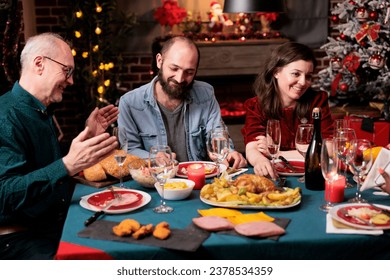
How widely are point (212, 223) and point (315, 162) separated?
0.64 m

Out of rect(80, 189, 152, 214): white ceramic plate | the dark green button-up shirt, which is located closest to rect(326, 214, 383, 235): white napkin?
rect(80, 189, 152, 214): white ceramic plate

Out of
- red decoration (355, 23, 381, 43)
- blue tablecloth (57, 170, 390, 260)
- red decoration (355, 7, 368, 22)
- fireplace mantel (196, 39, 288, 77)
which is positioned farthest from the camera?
fireplace mantel (196, 39, 288, 77)

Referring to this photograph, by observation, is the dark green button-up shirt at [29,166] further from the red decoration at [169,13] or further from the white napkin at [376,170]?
the red decoration at [169,13]

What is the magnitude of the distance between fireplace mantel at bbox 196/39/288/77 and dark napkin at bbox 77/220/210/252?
408cm

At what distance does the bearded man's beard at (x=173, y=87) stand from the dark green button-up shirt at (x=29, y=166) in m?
0.71

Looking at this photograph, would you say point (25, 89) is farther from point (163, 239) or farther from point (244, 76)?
point (244, 76)

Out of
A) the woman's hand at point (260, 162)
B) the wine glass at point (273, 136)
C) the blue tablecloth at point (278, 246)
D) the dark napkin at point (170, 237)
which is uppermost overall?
the wine glass at point (273, 136)

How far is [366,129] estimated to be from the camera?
4082 millimetres

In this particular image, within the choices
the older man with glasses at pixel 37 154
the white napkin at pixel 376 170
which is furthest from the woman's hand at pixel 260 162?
the older man with glasses at pixel 37 154

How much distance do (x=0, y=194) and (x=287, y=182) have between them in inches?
43.0

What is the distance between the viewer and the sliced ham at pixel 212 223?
1674 mm

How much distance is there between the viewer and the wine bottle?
2109mm

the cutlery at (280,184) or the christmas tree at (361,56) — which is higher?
the christmas tree at (361,56)

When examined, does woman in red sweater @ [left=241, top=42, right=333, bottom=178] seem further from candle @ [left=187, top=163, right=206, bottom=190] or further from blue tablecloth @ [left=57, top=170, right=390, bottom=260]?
blue tablecloth @ [left=57, top=170, right=390, bottom=260]
